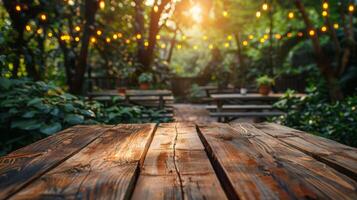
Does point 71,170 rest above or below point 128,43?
below

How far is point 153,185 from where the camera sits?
85 cm

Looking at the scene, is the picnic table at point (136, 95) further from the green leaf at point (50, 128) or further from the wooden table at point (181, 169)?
the wooden table at point (181, 169)

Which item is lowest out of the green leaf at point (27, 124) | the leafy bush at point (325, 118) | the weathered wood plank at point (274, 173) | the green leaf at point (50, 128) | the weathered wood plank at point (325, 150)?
the leafy bush at point (325, 118)

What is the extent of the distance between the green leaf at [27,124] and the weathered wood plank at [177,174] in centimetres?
198

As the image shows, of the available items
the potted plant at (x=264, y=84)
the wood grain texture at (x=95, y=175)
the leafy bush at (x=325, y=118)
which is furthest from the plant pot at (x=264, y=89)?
the wood grain texture at (x=95, y=175)

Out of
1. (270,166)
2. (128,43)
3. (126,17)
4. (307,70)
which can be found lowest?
(270,166)

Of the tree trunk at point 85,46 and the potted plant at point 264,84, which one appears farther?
the potted plant at point 264,84

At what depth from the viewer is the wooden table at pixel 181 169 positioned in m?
0.79

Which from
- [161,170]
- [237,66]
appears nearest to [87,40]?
[161,170]

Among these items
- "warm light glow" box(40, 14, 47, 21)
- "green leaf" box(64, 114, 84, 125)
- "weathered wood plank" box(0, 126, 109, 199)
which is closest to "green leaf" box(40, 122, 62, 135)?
"green leaf" box(64, 114, 84, 125)

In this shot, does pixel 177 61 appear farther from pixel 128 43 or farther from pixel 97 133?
pixel 97 133

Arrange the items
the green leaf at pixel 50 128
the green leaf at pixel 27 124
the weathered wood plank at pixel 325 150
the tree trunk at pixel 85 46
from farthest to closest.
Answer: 1. the tree trunk at pixel 85 46
2. the green leaf at pixel 27 124
3. the green leaf at pixel 50 128
4. the weathered wood plank at pixel 325 150

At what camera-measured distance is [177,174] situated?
0.95m

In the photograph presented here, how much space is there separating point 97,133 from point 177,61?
2973cm
